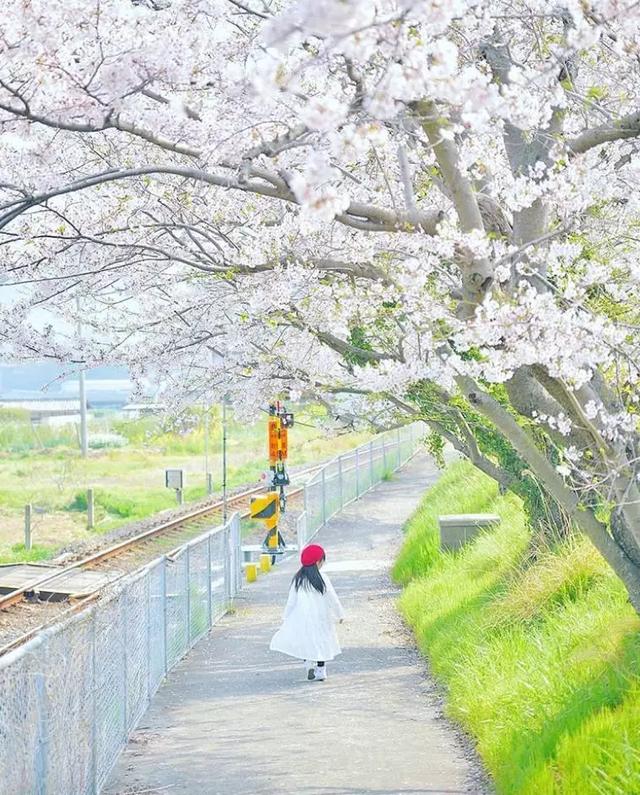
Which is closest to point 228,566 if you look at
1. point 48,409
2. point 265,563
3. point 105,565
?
point 265,563

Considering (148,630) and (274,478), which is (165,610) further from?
(274,478)

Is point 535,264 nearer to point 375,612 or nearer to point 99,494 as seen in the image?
point 375,612

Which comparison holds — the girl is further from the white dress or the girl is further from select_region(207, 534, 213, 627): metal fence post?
select_region(207, 534, 213, 627): metal fence post

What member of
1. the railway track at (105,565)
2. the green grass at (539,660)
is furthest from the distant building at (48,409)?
the green grass at (539,660)

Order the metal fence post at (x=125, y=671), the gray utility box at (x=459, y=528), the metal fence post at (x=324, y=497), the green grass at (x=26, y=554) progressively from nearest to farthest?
1. the metal fence post at (x=125, y=671)
2. the gray utility box at (x=459, y=528)
3. the green grass at (x=26, y=554)
4. the metal fence post at (x=324, y=497)

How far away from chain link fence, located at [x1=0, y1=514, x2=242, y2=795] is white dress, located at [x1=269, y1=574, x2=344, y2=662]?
47.4 inches

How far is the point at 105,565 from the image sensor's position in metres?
23.1

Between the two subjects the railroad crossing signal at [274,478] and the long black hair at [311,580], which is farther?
the railroad crossing signal at [274,478]

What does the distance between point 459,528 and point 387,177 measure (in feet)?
40.0

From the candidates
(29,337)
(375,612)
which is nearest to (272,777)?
(29,337)

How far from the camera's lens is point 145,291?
14.6 m

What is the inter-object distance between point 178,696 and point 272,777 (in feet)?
11.1

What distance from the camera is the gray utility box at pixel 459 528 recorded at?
19.5 m

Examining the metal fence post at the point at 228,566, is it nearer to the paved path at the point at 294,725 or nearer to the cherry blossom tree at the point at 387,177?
the paved path at the point at 294,725
